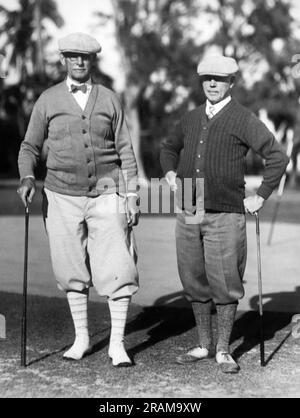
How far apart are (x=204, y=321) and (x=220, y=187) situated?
3.01ft

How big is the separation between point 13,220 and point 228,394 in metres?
10.2

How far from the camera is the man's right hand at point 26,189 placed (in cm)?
454

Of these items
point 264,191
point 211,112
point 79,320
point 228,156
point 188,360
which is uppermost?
point 211,112

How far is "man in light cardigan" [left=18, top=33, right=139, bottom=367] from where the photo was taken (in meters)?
4.59

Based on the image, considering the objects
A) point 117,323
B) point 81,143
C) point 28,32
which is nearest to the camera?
point 81,143

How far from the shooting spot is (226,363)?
4.49 m

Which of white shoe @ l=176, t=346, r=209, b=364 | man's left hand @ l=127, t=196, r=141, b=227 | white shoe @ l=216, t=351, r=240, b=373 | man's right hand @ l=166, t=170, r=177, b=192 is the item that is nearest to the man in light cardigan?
man's left hand @ l=127, t=196, r=141, b=227

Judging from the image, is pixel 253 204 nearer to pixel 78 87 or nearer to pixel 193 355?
pixel 193 355

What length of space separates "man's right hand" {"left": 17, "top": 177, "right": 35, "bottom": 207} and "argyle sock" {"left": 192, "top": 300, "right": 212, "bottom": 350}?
4.23 feet

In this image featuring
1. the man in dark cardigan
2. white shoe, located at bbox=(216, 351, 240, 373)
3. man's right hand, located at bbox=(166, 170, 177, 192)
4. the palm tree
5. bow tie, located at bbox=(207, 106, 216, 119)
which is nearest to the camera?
white shoe, located at bbox=(216, 351, 240, 373)

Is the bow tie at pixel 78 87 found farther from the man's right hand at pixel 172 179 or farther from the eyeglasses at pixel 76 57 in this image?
the man's right hand at pixel 172 179

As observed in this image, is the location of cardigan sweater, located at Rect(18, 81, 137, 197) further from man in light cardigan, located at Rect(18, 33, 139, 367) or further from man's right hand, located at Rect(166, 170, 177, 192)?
man's right hand, located at Rect(166, 170, 177, 192)

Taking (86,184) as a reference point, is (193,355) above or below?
below

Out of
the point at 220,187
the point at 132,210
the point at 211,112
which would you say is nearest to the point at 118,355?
the point at 132,210
